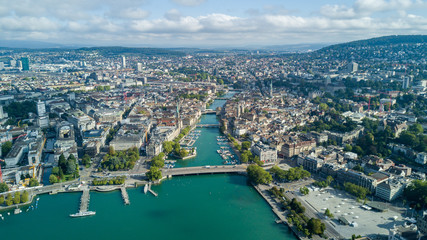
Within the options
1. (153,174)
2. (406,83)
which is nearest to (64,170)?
(153,174)

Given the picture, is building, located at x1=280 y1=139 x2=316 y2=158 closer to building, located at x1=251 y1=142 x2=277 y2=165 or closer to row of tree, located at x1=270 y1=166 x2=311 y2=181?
building, located at x1=251 y1=142 x2=277 y2=165

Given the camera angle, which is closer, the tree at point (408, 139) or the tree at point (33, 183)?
the tree at point (33, 183)

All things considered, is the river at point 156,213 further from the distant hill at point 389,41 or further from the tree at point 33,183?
the distant hill at point 389,41

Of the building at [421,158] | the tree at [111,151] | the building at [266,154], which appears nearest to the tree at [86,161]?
the tree at [111,151]

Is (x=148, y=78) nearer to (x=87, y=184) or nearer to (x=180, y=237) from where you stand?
(x=87, y=184)

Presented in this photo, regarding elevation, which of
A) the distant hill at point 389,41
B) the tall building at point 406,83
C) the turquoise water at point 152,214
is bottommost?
the turquoise water at point 152,214

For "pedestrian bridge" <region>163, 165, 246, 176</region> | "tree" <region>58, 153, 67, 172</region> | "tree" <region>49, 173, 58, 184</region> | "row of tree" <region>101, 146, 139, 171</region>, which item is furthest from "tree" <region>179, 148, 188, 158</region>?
"tree" <region>49, 173, 58, 184</region>

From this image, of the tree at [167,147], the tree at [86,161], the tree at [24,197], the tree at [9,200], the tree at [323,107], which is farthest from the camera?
the tree at [323,107]
